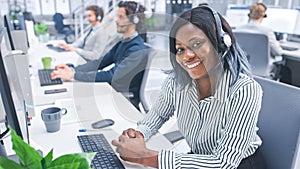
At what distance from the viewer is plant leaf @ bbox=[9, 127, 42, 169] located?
49cm

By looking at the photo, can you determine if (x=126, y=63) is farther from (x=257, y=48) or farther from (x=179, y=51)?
(x=257, y=48)

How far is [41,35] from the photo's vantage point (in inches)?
139

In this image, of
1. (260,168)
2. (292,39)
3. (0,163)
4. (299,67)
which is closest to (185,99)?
(260,168)

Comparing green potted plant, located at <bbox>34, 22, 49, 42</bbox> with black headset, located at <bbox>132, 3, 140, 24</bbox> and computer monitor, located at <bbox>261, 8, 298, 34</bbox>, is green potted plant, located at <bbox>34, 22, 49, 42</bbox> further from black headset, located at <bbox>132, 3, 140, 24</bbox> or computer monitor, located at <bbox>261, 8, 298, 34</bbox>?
computer monitor, located at <bbox>261, 8, 298, 34</bbox>

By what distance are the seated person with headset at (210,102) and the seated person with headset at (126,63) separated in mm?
732

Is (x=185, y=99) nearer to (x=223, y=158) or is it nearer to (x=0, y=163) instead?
(x=223, y=158)

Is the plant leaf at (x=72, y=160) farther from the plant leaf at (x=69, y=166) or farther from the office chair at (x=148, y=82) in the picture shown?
the office chair at (x=148, y=82)

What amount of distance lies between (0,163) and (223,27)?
808mm

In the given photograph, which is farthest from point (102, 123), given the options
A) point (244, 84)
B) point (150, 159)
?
point (244, 84)

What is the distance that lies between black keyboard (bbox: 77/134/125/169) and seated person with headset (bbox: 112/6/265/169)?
0.03 metres

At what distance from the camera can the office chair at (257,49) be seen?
113 inches

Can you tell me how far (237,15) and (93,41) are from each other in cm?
197

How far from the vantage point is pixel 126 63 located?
1.92 m

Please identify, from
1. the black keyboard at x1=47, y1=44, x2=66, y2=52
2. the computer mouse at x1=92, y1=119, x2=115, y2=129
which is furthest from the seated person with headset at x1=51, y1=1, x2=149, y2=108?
the black keyboard at x1=47, y1=44, x2=66, y2=52
